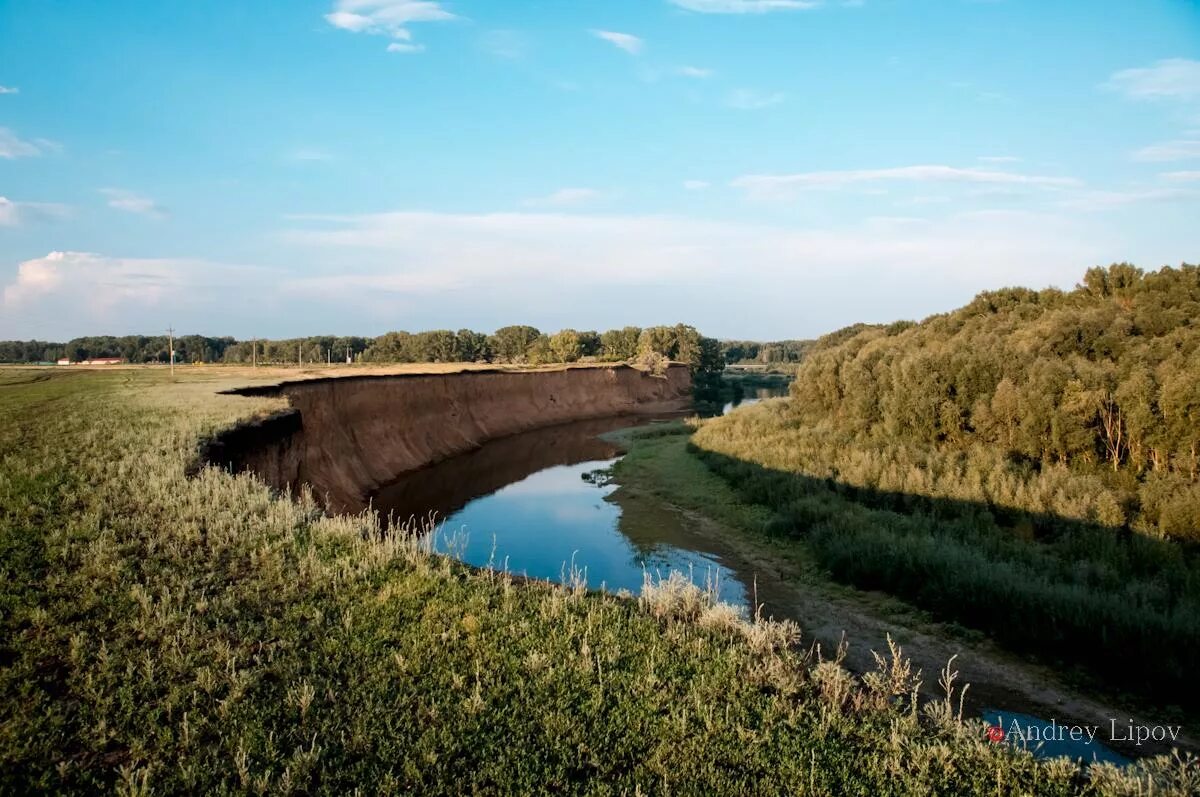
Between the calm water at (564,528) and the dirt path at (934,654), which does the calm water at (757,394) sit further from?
the dirt path at (934,654)

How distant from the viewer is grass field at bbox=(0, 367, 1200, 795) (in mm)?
5688

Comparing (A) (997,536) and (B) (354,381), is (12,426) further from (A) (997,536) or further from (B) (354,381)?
(A) (997,536)

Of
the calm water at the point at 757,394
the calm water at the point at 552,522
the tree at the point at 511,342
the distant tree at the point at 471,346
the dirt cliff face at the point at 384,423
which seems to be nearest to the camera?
the calm water at the point at 552,522

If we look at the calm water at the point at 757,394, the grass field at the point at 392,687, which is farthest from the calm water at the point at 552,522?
the calm water at the point at 757,394

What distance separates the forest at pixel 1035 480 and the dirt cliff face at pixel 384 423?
56.3 ft

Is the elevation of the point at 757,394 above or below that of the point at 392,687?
above

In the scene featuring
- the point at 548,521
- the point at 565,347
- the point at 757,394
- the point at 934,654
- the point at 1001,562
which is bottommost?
the point at 548,521

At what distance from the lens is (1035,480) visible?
21.5m

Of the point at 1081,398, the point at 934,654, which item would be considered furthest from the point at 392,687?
the point at 1081,398

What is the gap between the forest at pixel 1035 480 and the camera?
1314cm

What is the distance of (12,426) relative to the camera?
16625 millimetres

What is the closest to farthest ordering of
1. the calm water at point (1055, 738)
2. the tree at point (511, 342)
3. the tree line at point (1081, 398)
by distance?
the calm water at point (1055, 738) → the tree line at point (1081, 398) → the tree at point (511, 342)

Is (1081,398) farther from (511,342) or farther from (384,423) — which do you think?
(511,342)

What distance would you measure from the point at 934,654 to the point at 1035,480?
38.4 ft
